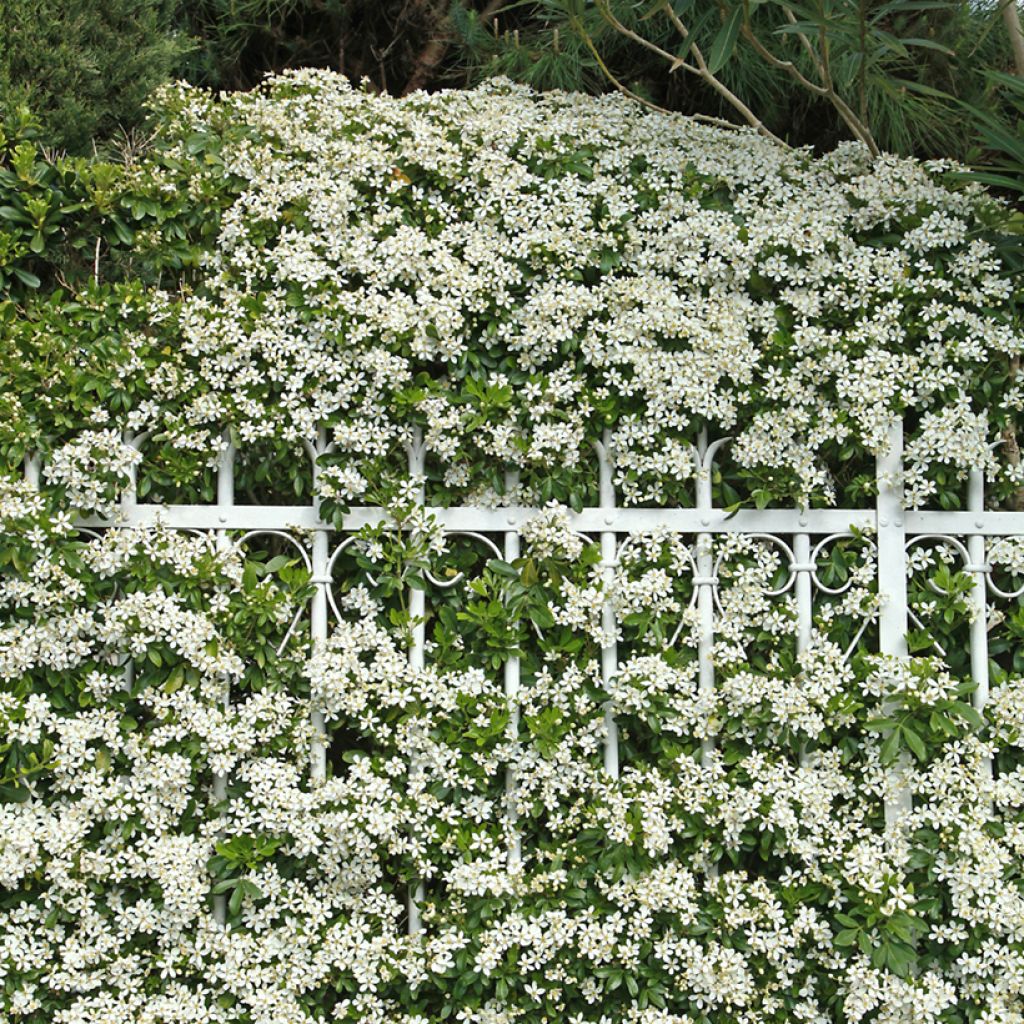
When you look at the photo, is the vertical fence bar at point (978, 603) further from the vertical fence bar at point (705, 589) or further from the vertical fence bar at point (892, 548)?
the vertical fence bar at point (705, 589)

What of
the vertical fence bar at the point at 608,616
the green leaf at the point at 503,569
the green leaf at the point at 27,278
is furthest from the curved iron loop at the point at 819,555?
the green leaf at the point at 27,278

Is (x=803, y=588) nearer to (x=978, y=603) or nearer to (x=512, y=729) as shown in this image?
(x=978, y=603)

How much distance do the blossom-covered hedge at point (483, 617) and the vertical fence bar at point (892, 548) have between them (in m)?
0.04

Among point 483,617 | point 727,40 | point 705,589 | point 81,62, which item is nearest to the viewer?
point 483,617

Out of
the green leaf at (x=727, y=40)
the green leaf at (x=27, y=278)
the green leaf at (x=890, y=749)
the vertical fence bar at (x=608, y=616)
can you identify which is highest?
the green leaf at (x=727, y=40)

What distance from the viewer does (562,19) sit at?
351 centimetres

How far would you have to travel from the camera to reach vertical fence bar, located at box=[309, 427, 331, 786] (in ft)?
7.86

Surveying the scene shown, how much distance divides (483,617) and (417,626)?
0.17m

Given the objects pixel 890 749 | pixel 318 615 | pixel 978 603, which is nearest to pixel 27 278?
pixel 318 615

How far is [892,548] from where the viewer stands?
2570 millimetres

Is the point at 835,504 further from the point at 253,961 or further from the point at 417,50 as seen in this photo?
the point at 417,50

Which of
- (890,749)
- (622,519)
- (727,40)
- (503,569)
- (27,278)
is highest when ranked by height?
(727,40)

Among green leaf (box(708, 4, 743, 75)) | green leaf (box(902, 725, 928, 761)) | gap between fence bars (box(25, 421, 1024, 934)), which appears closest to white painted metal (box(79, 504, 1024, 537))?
gap between fence bars (box(25, 421, 1024, 934))

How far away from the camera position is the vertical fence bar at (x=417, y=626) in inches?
94.6
